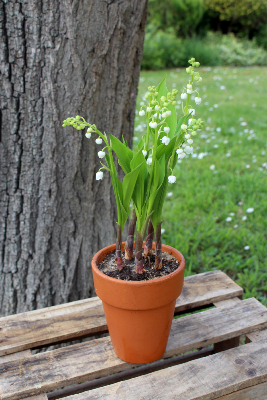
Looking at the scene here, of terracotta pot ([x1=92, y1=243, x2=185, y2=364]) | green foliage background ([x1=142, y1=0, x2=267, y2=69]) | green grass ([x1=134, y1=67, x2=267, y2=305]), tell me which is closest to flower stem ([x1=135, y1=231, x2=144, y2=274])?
terracotta pot ([x1=92, y1=243, x2=185, y2=364])

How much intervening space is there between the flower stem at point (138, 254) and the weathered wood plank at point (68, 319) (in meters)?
0.31

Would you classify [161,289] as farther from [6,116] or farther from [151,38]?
[151,38]

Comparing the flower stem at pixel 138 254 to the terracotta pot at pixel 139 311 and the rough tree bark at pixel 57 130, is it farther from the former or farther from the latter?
the rough tree bark at pixel 57 130

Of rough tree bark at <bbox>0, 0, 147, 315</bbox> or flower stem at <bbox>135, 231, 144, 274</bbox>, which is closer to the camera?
flower stem at <bbox>135, 231, 144, 274</bbox>

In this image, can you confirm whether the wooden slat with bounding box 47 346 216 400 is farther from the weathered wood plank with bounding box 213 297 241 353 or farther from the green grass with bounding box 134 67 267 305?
the green grass with bounding box 134 67 267 305

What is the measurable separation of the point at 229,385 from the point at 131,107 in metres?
1.10

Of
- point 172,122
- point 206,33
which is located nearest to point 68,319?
point 172,122

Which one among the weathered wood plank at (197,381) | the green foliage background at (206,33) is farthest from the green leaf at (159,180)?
the green foliage background at (206,33)

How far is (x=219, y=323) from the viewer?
121 cm

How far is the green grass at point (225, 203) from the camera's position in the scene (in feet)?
6.81

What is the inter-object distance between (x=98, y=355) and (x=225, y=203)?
5.90 ft

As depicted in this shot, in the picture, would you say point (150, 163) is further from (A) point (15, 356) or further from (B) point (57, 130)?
(A) point (15, 356)

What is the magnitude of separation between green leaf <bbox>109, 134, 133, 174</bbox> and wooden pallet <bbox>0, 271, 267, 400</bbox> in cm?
59

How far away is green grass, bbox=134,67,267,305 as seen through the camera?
208cm
